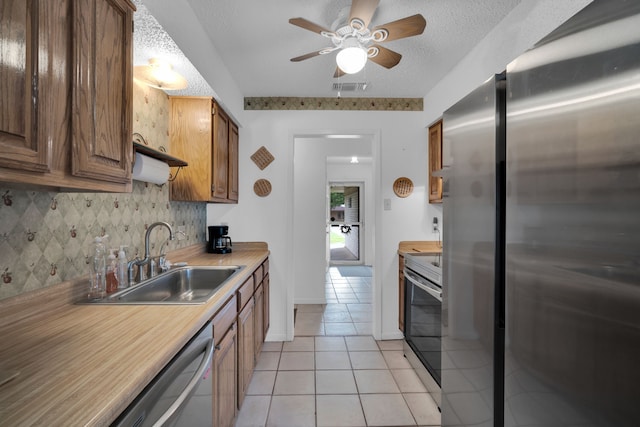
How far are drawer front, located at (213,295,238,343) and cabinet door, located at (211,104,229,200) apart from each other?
3.24ft

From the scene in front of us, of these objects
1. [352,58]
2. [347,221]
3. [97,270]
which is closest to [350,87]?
[352,58]

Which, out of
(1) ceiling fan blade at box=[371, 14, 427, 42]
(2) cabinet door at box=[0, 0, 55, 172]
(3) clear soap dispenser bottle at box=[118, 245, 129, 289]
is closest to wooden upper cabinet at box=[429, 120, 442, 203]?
(1) ceiling fan blade at box=[371, 14, 427, 42]

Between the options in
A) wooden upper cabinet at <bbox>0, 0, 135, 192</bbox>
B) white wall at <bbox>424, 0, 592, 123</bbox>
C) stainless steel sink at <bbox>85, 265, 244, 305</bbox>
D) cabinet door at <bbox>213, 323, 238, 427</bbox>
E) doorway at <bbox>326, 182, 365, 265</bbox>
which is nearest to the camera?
wooden upper cabinet at <bbox>0, 0, 135, 192</bbox>

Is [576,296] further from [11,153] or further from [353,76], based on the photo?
[353,76]

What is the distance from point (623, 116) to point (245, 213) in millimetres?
2819

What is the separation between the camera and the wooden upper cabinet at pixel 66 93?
27.4 inches

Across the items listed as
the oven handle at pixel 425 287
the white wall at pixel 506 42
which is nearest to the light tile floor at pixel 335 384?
the oven handle at pixel 425 287

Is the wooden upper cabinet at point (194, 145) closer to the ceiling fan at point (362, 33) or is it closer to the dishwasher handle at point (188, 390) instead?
the ceiling fan at point (362, 33)

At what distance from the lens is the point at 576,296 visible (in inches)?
28.4

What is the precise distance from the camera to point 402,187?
10.1ft

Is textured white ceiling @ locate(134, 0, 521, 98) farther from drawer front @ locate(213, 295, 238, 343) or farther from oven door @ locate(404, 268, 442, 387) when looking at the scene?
oven door @ locate(404, 268, 442, 387)

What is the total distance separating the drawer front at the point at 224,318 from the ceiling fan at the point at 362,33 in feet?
4.89

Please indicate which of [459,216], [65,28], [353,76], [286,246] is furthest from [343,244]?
[65,28]

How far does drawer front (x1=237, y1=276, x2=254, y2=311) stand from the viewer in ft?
5.90
